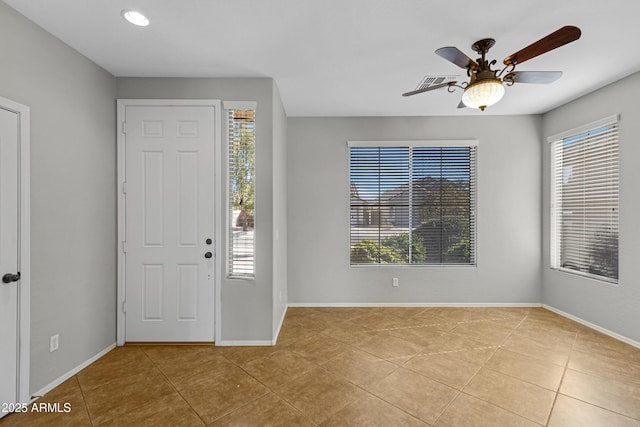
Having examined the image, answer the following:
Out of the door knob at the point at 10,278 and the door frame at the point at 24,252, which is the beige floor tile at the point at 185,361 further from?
the door knob at the point at 10,278

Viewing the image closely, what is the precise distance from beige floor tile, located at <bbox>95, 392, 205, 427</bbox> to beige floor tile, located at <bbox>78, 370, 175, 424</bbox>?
59 mm

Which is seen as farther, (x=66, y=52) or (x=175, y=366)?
(x=175, y=366)

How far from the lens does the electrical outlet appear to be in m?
2.31

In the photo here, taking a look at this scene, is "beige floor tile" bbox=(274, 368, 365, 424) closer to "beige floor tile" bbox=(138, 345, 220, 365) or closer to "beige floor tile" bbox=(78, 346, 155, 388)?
"beige floor tile" bbox=(138, 345, 220, 365)

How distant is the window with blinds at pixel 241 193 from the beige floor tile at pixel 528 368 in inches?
100

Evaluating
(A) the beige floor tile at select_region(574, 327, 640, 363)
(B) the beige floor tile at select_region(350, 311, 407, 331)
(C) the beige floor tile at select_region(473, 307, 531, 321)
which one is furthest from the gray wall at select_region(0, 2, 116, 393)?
(A) the beige floor tile at select_region(574, 327, 640, 363)

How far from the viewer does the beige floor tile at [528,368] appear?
94.9 inches

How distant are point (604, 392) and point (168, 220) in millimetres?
4100

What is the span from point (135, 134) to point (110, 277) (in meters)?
1.49

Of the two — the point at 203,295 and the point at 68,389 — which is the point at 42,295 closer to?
the point at 68,389

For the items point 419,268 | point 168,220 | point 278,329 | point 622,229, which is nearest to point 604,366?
point 622,229

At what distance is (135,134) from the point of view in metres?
3.01

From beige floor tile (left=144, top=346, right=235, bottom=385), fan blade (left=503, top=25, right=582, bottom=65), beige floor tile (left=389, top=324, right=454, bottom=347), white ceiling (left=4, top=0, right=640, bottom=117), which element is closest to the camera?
fan blade (left=503, top=25, right=582, bottom=65)

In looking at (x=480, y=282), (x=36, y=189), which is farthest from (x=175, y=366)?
(x=480, y=282)
